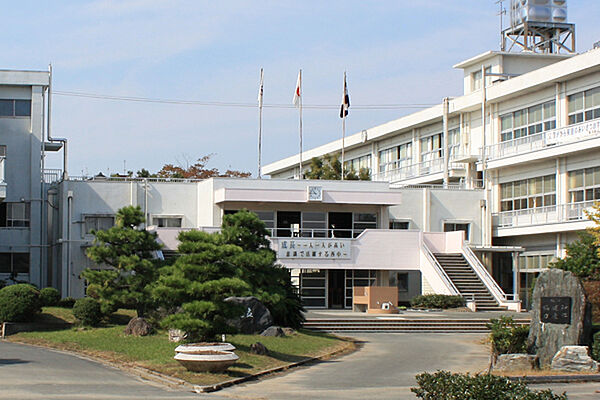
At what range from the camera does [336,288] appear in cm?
4238

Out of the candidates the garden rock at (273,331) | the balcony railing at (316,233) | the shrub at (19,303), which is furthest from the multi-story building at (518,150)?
the shrub at (19,303)

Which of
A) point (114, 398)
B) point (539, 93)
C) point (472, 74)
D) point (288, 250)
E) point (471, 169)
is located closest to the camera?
point (114, 398)

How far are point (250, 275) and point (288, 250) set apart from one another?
14327 mm

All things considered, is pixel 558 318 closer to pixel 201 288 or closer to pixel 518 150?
pixel 201 288

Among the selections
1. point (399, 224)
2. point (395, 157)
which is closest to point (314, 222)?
point (399, 224)

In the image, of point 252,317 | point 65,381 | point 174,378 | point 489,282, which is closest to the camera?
point 65,381

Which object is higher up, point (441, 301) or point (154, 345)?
point (441, 301)

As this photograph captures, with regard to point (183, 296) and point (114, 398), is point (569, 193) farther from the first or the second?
point (114, 398)

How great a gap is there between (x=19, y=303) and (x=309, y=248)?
1650cm

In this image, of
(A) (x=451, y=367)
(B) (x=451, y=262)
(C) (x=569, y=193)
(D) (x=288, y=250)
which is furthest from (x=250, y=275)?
(C) (x=569, y=193)

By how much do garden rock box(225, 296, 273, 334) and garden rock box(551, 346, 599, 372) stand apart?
8.90 m

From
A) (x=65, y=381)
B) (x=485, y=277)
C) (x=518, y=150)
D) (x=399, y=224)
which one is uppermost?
(x=518, y=150)

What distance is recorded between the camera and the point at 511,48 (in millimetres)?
53906

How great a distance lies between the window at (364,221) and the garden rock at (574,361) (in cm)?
2455
